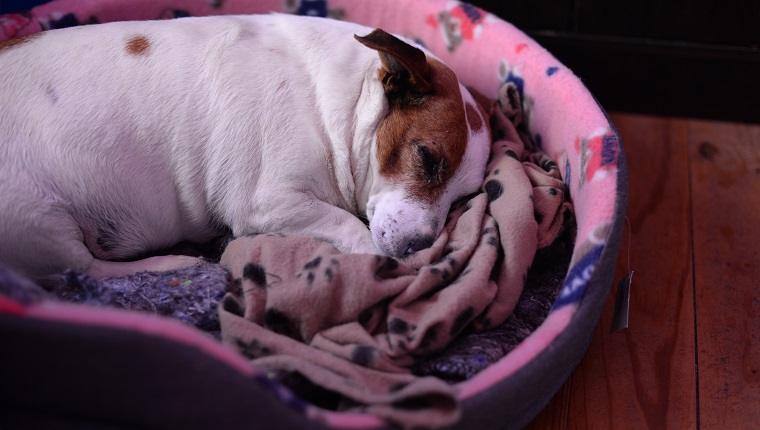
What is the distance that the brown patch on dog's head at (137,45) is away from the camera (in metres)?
1.79

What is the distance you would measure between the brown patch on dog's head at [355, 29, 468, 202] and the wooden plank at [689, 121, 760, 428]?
82cm

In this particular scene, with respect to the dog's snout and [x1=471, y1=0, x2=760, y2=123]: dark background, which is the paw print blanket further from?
[x1=471, y1=0, x2=760, y2=123]: dark background

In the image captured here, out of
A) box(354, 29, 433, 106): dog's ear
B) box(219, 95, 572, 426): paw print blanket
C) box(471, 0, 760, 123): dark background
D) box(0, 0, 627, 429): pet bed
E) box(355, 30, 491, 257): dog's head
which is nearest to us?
box(0, 0, 627, 429): pet bed

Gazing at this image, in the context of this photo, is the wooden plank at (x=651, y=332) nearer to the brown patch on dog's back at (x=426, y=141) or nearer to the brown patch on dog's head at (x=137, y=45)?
the brown patch on dog's back at (x=426, y=141)

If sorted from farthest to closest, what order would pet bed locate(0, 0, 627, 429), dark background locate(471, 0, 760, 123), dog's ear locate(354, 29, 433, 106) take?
1. dark background locate(471, 0, 760, 123)
2. dog's ear locate(354, 29, 433, 106)
3. pet bed locate(0, 0, 627, 429)

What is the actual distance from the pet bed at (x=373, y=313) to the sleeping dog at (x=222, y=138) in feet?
0.34

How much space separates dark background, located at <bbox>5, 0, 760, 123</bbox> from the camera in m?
2.63

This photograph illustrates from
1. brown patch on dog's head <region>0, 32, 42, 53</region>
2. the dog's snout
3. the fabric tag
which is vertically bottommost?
the fabric tag

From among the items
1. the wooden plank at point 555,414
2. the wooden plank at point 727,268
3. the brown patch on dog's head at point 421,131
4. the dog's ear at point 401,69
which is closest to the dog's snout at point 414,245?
the brown patch on dog's head at point 421,131

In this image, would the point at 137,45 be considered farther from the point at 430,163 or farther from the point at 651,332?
the point at 651,332

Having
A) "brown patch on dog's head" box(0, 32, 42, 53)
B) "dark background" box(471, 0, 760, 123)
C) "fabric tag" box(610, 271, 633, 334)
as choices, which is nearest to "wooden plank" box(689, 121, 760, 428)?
"dark background" box(471, 0, 760, 123)

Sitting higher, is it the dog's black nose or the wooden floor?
the dog's black nose

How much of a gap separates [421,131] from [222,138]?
1.64 feet

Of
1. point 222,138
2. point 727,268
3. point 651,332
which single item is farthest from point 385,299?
point 727,268
